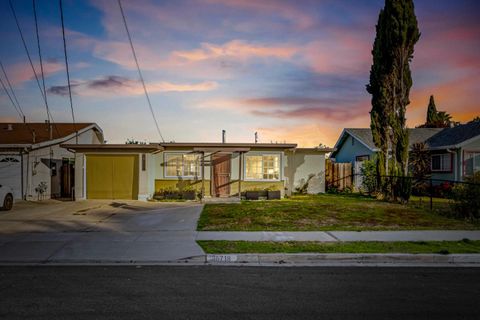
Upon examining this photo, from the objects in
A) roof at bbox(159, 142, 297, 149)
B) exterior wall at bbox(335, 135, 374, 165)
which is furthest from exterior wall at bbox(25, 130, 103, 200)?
exterior wall at bbox(335, 135, 374, 165)

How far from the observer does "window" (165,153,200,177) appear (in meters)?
21.1

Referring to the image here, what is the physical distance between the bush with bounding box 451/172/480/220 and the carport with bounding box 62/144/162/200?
14.2 meters

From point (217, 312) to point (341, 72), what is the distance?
19930mm

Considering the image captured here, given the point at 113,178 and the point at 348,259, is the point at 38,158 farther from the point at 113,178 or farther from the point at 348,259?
the point at 348,259

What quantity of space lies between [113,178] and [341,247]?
577 inches

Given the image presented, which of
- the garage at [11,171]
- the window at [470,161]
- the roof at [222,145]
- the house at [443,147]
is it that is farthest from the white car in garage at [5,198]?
the window at [470,161]

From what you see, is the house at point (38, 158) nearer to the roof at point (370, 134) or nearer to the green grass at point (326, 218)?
the green grass at point (326, 218)

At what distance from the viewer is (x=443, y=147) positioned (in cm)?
2450

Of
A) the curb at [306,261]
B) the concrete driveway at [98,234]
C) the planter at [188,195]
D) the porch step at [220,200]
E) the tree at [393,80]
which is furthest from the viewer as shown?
the planter at [188,195]

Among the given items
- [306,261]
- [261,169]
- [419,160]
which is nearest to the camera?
[306,261]

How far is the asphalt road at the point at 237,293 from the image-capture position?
5008mm

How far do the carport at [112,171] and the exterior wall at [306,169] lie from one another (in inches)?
354

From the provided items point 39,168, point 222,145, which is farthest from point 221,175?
point 39,168

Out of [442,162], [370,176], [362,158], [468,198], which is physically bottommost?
[468,198]
